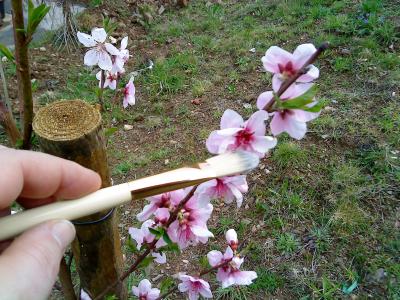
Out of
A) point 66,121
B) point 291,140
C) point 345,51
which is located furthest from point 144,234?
point 345,51

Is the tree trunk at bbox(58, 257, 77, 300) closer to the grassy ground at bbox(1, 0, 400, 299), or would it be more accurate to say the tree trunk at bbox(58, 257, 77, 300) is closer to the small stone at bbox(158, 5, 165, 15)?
the grassy ground at bbox(1, 0, 400, 299)

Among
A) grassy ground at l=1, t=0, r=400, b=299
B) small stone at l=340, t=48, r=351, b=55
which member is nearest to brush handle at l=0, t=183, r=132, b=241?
grassy ground at l=1, t=0, r=400, b=299

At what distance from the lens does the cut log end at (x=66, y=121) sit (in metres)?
0.97

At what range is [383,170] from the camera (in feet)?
7.55

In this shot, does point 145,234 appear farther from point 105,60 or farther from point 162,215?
point 105,60

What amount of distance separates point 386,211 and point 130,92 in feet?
4.61

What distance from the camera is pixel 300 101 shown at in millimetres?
698

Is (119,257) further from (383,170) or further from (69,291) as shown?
(383,170)

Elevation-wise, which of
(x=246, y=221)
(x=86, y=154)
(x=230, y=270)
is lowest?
(x=246, y=221)

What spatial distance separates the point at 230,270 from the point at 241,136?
0.58 meters

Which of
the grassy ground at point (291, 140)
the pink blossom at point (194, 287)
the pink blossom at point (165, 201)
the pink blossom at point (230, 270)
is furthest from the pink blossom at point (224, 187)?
the grassy ground at point (291, 140)

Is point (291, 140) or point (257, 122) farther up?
point (257, 122)

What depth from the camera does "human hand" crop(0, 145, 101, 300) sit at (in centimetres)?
67

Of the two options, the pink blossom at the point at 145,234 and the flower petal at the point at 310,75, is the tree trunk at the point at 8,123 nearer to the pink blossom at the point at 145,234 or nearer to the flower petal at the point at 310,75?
the pink blossom at the point at 145,234
